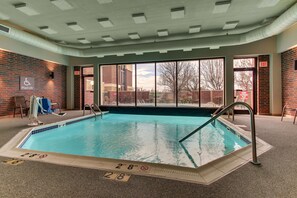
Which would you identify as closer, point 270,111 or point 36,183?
point 36,183

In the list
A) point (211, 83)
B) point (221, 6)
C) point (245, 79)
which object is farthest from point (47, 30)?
point (245, 79)

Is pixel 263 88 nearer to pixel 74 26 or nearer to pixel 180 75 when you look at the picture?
pixel 180 75

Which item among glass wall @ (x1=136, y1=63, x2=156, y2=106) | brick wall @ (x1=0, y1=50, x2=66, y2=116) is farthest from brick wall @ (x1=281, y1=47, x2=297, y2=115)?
brick wall @ (x1=0, y1=50, x2=66, y2=116)

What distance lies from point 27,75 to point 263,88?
10109 mm

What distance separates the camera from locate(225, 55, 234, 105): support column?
7.90 metres

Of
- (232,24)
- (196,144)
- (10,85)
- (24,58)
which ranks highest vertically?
(232,24)

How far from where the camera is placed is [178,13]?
5.05 meters

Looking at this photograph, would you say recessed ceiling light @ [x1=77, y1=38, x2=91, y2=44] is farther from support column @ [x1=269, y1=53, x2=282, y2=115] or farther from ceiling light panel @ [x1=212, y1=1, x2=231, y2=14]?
support column @ [x1=269, y1=53, x2=282, y2=115]

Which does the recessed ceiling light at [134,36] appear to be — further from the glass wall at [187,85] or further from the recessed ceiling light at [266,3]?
the recessed ceiling light at [266,3]

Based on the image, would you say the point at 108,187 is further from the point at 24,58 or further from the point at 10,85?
the point at 24,58

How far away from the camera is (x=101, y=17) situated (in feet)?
17.8

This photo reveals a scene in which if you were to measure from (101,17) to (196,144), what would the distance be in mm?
4561

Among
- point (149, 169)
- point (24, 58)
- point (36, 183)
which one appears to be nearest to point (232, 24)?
point (149, 169)

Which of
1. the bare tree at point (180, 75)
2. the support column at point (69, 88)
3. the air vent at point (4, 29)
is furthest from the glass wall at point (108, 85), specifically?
the air vent at point (4, 29)
